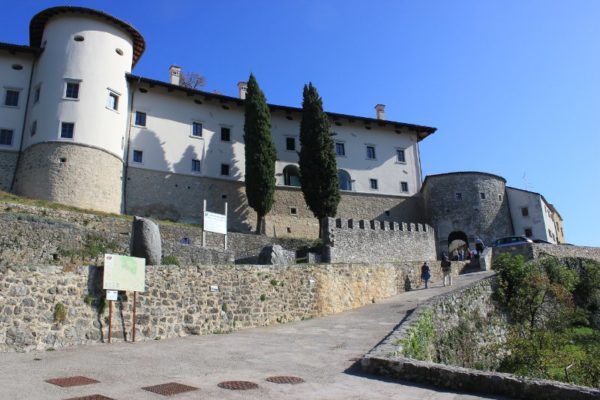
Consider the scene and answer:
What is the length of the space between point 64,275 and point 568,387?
1021cm

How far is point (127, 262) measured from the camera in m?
12.4

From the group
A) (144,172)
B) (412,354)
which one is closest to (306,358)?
(412,354)

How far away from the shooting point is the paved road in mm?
6805

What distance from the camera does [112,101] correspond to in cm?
3366

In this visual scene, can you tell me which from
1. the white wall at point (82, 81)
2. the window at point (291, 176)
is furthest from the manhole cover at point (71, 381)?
the window at point (291, 176)

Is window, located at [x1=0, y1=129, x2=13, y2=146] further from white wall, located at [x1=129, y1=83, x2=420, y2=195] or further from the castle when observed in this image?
white wall, located at [x1=129, y1=83, x2=420, y2=195]

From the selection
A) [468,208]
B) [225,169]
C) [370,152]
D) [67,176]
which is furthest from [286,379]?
[370,152]

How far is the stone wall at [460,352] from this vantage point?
649 centimetres

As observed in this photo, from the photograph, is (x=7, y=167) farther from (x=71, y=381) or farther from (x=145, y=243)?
(x=71, y=381)

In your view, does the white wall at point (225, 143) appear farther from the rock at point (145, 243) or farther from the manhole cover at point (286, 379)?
the manhole cover at point (286, 379)

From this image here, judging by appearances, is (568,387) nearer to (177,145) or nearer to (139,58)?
(177,145)

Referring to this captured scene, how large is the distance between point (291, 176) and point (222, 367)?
106 feet

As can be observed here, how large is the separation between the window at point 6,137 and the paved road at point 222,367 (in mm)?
25877

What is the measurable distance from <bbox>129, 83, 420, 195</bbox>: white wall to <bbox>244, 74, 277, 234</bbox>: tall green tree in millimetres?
3233
